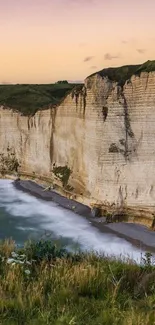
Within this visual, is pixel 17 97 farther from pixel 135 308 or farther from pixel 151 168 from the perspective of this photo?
pixel 135 308

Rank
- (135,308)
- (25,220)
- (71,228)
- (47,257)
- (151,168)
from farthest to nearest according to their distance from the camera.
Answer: (25,220) < (71,228) < (151,168) < (47,257) < (135,308)

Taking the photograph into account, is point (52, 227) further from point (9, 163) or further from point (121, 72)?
point (9, 163)

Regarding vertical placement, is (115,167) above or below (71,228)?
above

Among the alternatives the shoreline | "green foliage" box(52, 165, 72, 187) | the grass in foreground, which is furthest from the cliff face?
the grass in foreground

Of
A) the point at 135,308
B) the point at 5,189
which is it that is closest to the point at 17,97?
the point at 5,189

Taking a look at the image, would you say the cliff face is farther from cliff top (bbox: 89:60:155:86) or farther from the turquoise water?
the turquoise water

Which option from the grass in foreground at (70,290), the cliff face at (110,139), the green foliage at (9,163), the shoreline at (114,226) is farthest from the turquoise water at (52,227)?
the grass in foreground at (70,290)
